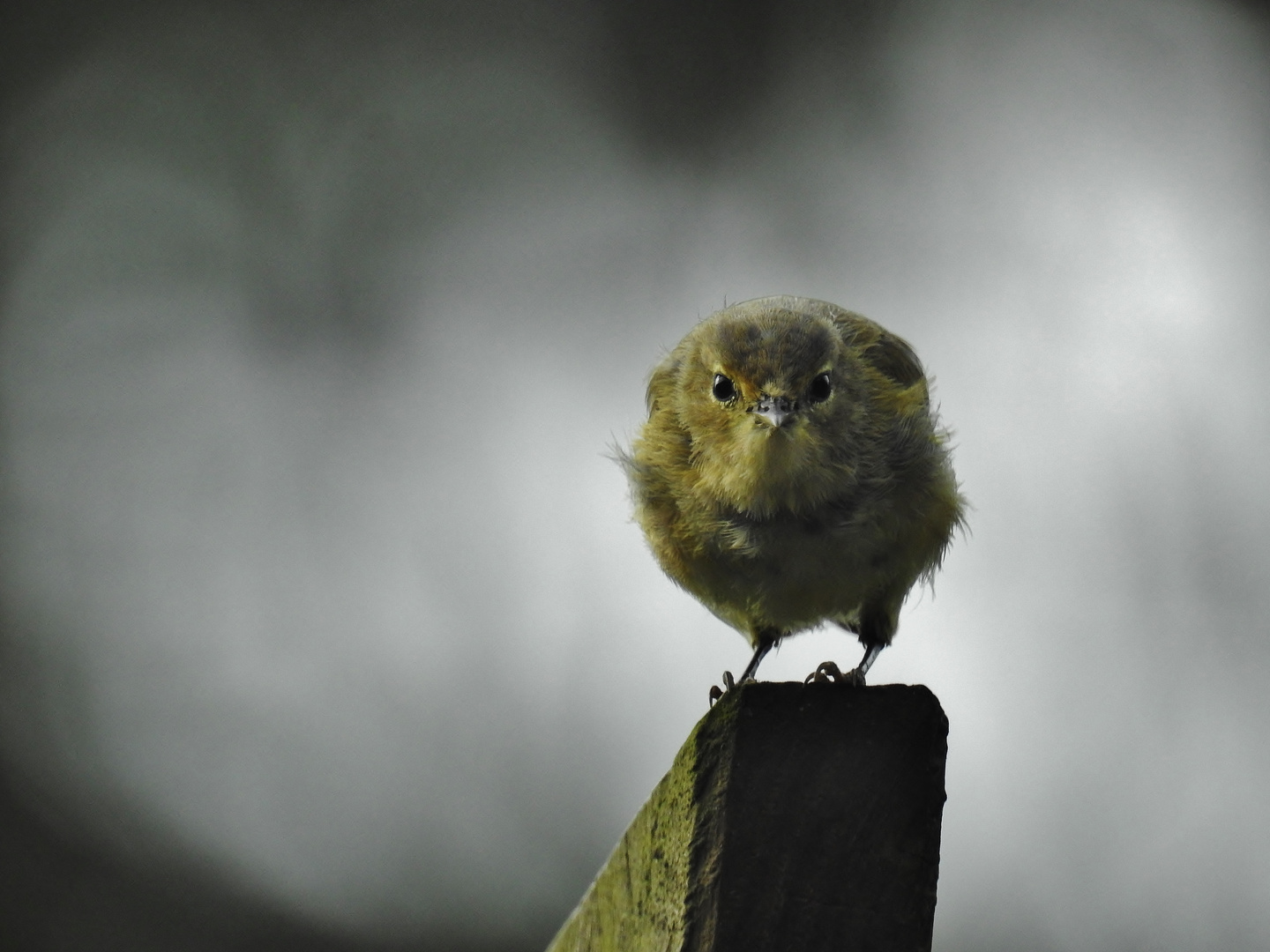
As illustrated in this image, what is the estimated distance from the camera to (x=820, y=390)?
2.79m

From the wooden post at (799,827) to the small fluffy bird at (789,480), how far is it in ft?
3.37

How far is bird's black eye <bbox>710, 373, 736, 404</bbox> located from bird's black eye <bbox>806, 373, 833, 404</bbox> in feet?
0.62

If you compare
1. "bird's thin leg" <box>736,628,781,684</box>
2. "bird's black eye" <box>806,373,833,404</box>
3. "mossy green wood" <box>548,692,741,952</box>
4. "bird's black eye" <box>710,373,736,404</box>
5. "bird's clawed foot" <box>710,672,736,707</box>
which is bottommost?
"mossy green wood" <box>548,692,741,952</box>

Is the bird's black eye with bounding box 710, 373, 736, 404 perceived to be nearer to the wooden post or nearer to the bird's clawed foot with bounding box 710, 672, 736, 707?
the bird's clawed foot with bounding box 710, 672, 736, 707

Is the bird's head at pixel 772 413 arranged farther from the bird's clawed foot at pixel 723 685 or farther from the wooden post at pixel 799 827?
the wooden post at pixel 799 827

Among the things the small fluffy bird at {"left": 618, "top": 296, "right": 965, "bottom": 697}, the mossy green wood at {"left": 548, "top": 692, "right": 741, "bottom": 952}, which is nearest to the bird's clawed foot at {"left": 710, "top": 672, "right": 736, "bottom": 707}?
the small fluffy bird at {"left": 618, "top": 296, "right": 965, "bottom": 697}

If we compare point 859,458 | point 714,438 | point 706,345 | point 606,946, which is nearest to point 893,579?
point 859,458

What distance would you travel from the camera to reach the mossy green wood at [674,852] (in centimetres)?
139

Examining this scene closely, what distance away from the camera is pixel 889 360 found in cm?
331

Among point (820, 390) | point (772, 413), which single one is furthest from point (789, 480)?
point (820, 390)

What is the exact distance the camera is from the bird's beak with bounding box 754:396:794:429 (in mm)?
2598

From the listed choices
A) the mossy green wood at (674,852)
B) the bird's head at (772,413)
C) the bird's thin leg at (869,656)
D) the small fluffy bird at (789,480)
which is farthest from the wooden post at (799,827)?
the bird's thin leg at (869,656)

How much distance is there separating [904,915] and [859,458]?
1481 mm

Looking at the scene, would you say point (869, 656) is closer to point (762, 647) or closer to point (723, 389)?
point (762, 647)
